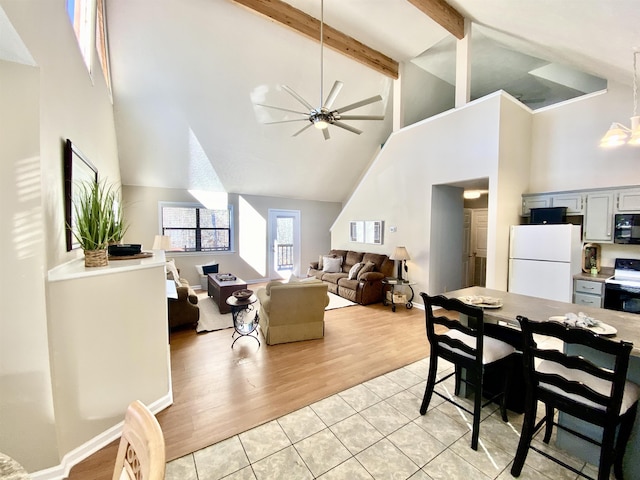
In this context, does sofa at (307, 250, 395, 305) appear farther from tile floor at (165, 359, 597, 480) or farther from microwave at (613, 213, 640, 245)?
microwave at (613, 213, 640, 245)

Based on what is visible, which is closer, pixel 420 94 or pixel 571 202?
pixel 571 202

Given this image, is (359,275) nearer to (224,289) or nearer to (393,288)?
(393,288)

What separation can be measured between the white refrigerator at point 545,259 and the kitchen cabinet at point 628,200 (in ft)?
1.82

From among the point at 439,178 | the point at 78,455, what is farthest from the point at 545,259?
the point at 78,455

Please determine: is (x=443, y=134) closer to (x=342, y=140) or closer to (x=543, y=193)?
(x=543, y=193)

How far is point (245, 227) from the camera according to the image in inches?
A: 301

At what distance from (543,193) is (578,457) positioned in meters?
3.85

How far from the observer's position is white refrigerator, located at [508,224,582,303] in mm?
3689

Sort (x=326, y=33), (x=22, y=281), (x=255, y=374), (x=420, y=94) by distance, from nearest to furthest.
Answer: (x=22, y=281), (x=255, y=374), (x=326, y=33), (x=420, y=94)

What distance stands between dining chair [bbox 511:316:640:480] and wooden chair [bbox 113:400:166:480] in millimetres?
1839

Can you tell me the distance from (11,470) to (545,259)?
17.2 ft

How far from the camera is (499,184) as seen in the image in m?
4.12

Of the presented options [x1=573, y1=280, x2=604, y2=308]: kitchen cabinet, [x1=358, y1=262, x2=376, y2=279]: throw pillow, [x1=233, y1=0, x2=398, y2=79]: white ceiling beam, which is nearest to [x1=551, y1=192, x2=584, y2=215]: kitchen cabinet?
[x1=573, y1=280, x2=604, y2=308]: kitchen cabinet

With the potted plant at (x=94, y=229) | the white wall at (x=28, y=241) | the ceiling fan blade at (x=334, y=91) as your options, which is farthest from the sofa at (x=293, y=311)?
the ceiling fan blade at (x=334, y=91)
